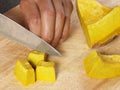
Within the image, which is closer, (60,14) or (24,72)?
(24,72)

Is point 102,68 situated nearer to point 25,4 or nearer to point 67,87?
point 67,87

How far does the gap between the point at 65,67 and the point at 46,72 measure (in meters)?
0.09

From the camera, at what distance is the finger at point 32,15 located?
1.02 metres

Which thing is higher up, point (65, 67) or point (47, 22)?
point (47, 22)

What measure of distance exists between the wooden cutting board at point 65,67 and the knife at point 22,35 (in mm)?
50

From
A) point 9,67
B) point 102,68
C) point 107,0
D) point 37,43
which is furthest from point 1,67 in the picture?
point 107,0

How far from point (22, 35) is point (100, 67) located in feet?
0.80

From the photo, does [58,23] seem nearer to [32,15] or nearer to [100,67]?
[32,15]

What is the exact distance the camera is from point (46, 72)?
0.95m

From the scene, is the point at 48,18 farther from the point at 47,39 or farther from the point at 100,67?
the point at 100,67

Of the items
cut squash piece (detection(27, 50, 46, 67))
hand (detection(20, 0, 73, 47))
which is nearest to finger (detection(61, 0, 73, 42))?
hand (detection(20, 0, 73, 47))

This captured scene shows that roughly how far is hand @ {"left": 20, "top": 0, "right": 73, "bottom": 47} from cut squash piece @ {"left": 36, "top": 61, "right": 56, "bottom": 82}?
9 cm

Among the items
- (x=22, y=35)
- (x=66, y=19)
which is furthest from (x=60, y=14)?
(x=22, y=35)

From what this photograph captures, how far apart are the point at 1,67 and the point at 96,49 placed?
303 mm
